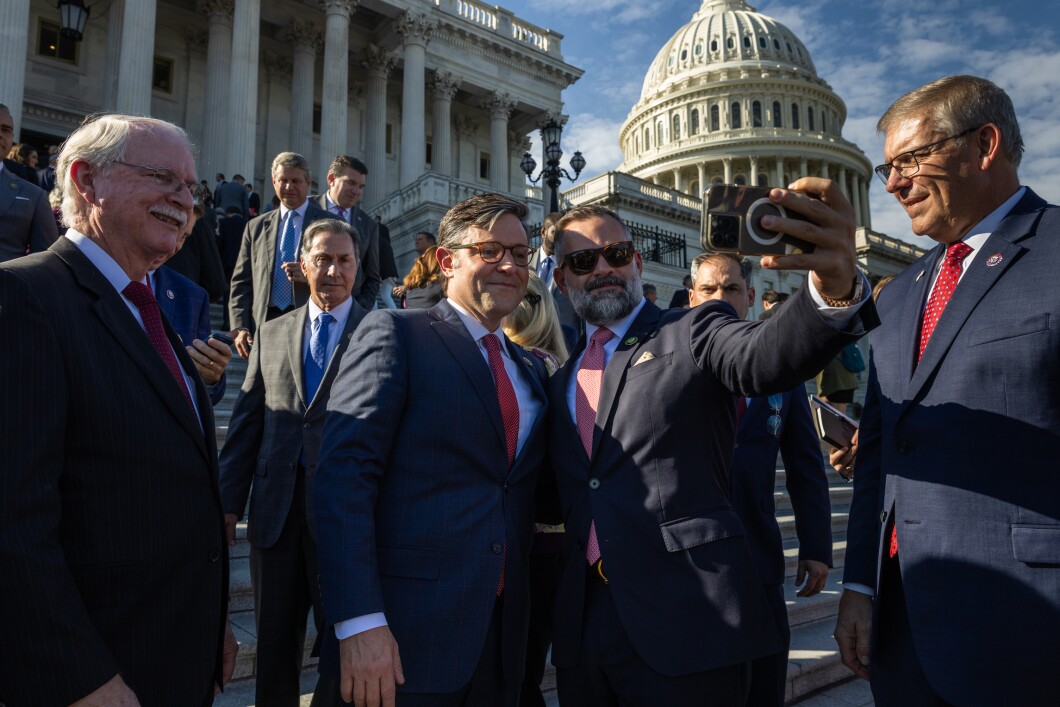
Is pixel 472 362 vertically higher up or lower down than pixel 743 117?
lower down

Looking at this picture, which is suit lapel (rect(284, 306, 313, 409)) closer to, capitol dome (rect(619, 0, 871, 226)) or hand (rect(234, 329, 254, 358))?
hand (rect(234, 329, 254, 358))

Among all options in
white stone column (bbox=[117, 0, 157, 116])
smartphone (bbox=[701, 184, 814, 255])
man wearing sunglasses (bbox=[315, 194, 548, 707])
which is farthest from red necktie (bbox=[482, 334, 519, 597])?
white stone column (bbox=[117, 0, 157, 116])

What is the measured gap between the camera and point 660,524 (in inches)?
95.1

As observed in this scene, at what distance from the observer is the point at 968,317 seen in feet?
7.47

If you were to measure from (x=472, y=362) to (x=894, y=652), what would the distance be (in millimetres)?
1767

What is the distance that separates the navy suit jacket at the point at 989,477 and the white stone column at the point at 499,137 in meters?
31.8

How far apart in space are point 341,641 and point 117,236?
4.84ft

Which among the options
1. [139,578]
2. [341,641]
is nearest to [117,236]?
[139,578]

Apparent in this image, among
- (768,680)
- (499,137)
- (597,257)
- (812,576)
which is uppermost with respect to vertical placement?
(499,137)

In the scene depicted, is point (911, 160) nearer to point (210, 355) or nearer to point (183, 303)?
point (210, 355)

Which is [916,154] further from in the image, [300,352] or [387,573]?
[300,352]

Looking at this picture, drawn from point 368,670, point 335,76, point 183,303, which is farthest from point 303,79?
point 368,670

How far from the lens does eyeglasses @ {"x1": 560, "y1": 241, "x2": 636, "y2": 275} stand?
2877 mm

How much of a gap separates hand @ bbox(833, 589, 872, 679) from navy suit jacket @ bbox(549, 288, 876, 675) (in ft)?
1.36
